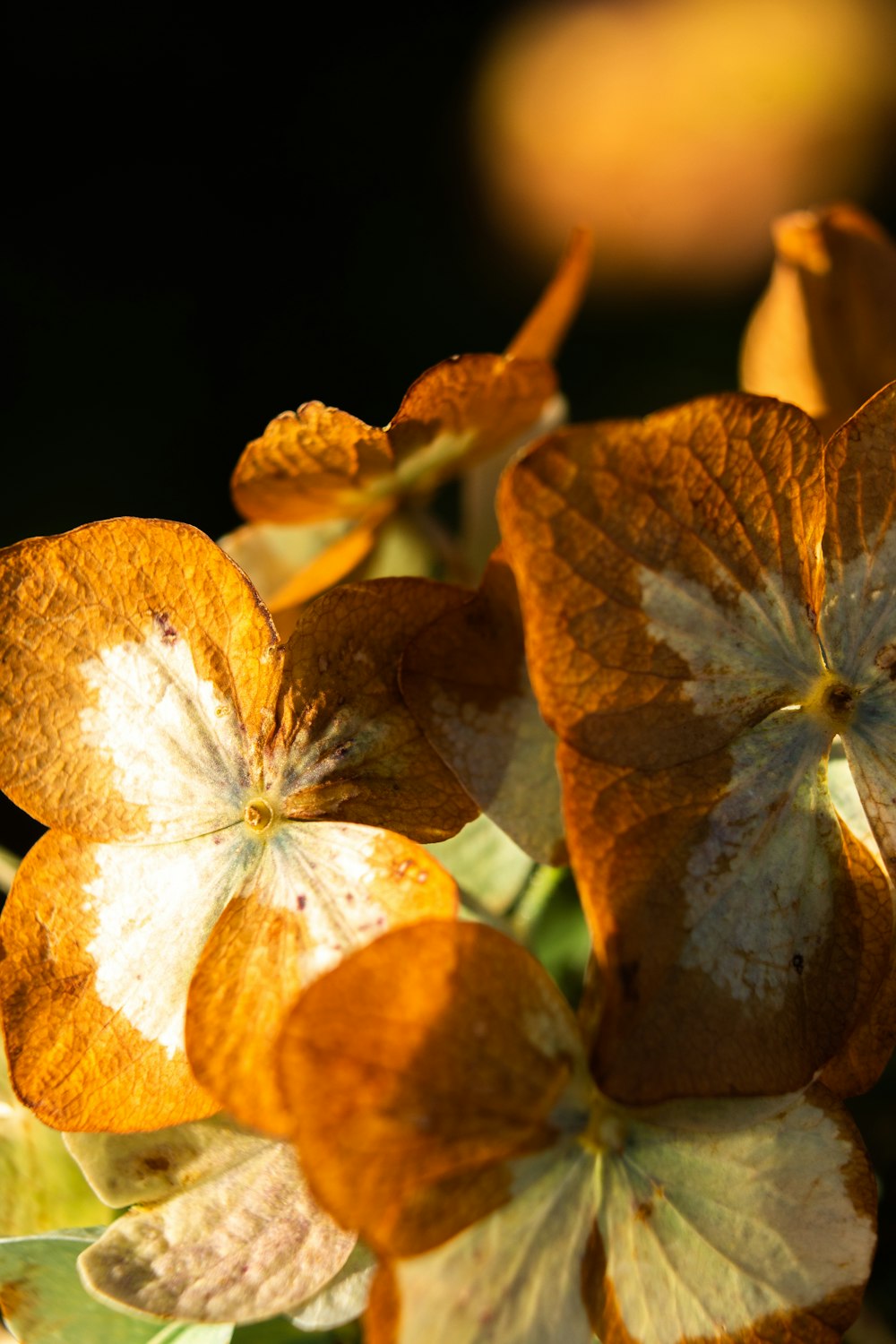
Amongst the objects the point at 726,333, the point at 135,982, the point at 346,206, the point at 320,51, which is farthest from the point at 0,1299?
the point at 320,51

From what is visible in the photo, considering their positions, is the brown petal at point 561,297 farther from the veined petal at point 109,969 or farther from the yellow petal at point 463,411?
the veined petal at point 109,969

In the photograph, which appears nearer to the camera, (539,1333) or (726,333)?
(539,1333)

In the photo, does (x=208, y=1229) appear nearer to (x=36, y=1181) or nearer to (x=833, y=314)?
(x=36, y=1181)

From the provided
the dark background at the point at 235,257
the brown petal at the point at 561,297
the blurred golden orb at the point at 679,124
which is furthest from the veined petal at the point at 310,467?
the blurred golden orb at the point at 679,124

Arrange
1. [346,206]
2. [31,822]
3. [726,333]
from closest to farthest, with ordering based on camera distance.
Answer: [31,822] → [726,333] → [346,206]

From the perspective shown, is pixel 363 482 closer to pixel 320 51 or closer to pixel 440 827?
pixel 440 827

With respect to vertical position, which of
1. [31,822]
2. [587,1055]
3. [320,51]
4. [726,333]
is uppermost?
[320,51]

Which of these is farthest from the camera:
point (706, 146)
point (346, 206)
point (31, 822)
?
point (706, 146)

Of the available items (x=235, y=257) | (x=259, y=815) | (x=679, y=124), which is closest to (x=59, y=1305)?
(x=259, y=815)
